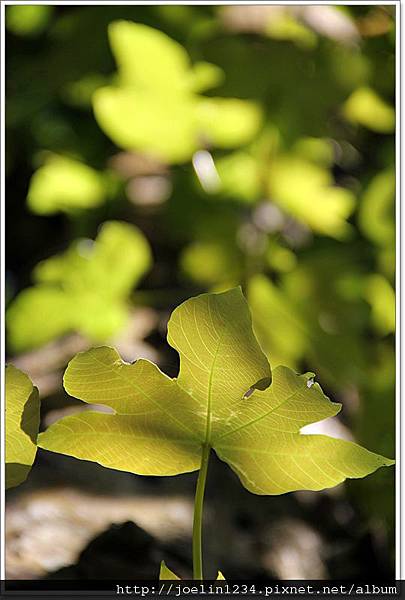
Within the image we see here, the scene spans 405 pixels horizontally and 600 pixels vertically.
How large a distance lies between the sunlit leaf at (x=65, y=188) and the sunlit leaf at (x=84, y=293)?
54 millimetres

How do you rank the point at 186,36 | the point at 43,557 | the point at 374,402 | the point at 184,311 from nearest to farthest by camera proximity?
the point at 184,311, the point at 43,557, the point at 374,402, the point at 186,36

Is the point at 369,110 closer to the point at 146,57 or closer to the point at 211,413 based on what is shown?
the point at 146,57

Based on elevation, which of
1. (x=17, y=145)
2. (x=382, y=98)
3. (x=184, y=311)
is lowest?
(x=17, y=145)

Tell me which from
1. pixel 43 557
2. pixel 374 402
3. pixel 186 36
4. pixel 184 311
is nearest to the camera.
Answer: pixel 184 311

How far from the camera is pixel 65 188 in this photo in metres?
0.48

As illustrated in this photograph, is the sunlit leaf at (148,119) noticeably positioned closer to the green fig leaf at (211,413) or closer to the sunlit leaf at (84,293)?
the sunlit leaf at (84,293)

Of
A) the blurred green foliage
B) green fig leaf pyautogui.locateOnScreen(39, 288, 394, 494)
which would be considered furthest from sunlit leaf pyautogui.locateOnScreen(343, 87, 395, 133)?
green fig leaf pyautogui.locateOnScreen(39, 288, 394, 494)

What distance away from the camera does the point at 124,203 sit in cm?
52

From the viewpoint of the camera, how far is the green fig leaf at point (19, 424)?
11 cm

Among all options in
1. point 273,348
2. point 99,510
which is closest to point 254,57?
point 273,348

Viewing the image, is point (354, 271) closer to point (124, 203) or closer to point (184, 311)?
point (124, 203)

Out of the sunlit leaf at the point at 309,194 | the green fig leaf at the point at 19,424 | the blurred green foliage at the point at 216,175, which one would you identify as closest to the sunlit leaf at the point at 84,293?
the blurred green foliage at the point at 216,175

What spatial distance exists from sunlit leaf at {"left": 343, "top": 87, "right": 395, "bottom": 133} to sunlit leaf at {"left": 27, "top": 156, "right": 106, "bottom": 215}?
0.58 ft

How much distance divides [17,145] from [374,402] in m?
0.35
